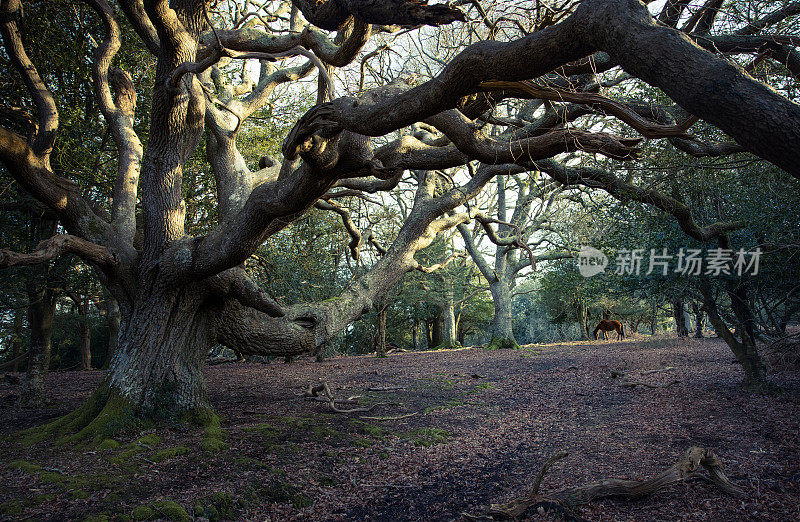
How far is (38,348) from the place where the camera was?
7371mm

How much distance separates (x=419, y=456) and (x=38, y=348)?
6737 mm

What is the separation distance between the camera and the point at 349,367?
12242 millimetres

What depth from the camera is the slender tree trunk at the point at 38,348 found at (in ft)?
23.5

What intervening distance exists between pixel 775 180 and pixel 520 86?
14.1 ft

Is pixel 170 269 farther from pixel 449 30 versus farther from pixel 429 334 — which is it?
Answer: pixel 429 334

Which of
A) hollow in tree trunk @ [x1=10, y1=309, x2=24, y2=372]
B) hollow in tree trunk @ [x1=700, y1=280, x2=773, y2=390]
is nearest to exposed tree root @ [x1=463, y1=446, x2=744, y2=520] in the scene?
hollow in tree trunk @ [x1=700, y1=280, x2=773, y2=390]

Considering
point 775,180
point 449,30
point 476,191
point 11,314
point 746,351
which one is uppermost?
point 449,30

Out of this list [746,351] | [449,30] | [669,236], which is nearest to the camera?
[746,351]

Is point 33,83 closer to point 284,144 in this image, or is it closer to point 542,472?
point 284,144

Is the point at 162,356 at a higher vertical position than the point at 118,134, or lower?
lower

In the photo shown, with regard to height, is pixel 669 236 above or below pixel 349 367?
above

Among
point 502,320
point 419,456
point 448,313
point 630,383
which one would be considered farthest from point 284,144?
point 448,313

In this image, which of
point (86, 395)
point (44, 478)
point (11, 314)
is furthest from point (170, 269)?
point (11, 314)

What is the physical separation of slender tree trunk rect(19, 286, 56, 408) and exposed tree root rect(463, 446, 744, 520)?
748 centimetres
